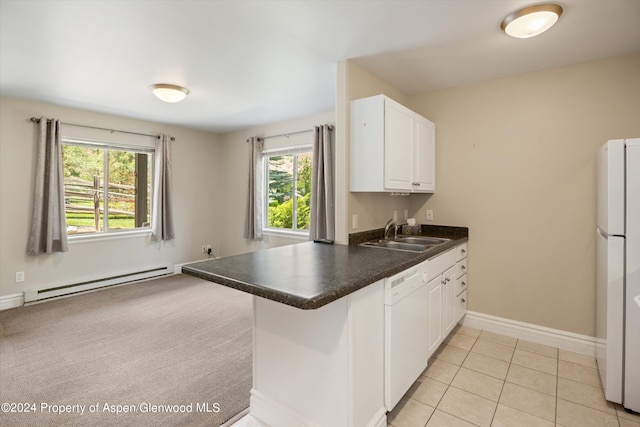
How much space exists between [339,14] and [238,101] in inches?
84.8

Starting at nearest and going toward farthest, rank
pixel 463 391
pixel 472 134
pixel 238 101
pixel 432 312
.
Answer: pixel 463 391, pixel 432 312, pixel 472 134, pixel 238 101

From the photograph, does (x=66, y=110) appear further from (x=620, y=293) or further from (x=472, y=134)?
(x=620, y=293)

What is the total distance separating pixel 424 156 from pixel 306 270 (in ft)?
6.49

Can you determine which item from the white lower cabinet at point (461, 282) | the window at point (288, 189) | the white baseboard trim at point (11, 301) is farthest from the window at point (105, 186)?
the white lower cabinet at point (461, 282)

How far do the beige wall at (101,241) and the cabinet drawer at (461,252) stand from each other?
437 cm

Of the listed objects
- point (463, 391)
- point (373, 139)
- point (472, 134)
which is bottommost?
point (463, 391)

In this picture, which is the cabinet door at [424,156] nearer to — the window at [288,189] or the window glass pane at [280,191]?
the window at [288,189]

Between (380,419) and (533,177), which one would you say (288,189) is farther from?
(380,419)

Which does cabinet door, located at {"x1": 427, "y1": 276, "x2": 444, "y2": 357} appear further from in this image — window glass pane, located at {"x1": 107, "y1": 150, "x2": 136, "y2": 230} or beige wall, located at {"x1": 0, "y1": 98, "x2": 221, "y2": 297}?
window glass pane, located at {"x1": 107, "y1": 150, "x2": 136, "y2": 230}

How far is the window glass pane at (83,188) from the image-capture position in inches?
164

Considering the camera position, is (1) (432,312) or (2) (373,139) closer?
(1) (432,312)

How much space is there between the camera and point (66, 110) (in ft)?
13.1

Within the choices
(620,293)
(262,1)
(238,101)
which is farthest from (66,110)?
(620,293)

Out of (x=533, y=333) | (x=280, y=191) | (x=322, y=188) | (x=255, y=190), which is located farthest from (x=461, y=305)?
(x=255, y=190)
